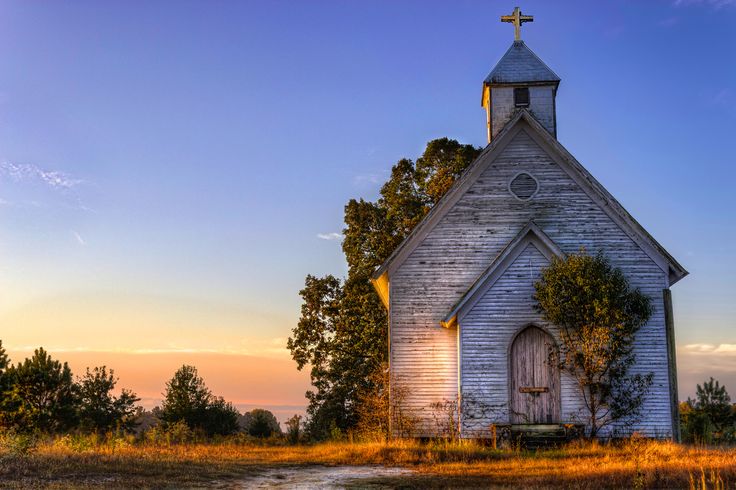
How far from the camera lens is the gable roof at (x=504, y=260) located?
22.4 m

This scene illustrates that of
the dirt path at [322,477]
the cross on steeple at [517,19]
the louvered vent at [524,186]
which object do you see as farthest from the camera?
the cross on steeple at [517,19]

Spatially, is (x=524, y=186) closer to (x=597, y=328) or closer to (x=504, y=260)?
(x=504, y=260)

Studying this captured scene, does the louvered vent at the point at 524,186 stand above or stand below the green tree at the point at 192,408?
above

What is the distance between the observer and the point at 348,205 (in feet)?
117

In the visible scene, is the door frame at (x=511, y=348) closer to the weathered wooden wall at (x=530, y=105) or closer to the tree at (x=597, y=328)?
the tree at (x=597, y=328)

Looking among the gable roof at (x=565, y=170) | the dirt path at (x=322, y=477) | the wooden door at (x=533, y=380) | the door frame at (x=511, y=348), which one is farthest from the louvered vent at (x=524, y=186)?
the dirt path at (x=322, y=477)

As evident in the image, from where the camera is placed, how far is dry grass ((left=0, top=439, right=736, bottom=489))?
1316cm

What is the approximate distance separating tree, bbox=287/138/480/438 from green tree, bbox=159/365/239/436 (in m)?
3.89

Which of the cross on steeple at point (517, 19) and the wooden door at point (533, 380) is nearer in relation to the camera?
the wooden door at point (533, 380)

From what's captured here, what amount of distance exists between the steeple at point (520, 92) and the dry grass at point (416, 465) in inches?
450

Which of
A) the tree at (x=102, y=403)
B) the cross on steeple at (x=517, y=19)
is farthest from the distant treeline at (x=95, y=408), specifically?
the cross on steeple at (x=517, y=19)

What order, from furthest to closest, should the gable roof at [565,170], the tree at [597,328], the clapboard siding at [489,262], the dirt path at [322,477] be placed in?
the gable roof at [565,170] < the clapboard siding at [489,262] < the tree at [597,328] < the dirt path at [322,477]

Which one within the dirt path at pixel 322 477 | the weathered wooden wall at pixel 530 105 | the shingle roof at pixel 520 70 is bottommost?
the dirt path at pixel 322 477

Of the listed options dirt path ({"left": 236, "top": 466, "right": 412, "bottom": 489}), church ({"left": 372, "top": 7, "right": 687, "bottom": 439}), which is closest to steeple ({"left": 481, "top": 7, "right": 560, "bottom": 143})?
church ({"left": 372, "top": 7, "right": 687, "bottom": 439})
